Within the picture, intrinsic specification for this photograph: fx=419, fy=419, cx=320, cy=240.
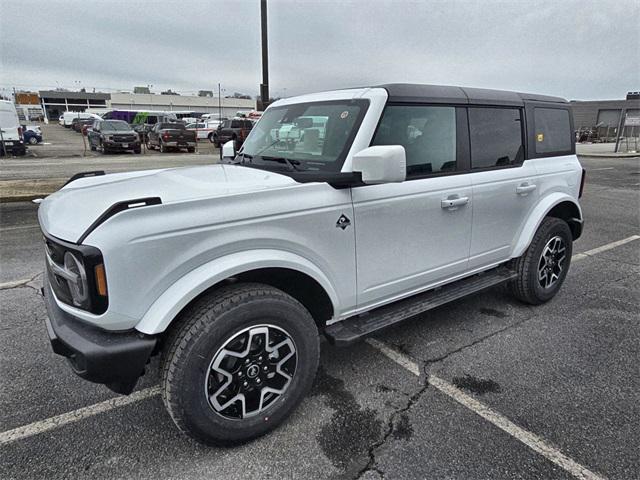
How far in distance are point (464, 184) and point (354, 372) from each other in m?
1.65

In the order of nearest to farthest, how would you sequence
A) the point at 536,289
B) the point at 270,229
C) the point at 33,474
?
the point at 33,474 < the point at 270,229 < the point at 536,289

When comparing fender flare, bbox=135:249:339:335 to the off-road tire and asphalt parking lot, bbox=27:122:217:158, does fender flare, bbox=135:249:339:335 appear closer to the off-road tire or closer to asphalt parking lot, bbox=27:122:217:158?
the off-road tire

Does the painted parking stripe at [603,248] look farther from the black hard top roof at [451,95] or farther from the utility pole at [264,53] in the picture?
the utility pole at [264,53]

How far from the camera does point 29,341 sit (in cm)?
340

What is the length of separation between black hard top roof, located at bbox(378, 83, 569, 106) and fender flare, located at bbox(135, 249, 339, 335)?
1414 mm

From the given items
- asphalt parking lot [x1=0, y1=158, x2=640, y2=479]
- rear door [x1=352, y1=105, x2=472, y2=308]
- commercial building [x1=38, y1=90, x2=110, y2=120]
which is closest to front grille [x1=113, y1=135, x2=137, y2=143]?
asphalt parking lot [x1=0, y1=158, x2=640, y2=479]

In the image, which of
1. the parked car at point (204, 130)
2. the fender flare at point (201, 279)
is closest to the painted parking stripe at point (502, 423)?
the fender flare at point (201, 279)

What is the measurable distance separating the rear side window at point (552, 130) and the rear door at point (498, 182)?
0.86 feet

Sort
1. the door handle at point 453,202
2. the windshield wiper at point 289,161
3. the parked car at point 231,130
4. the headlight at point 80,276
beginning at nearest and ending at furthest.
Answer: the headlight at point 80,276, the windshield wiper at point 289,161, the door handle at point 453,202, the parked car at point 231,130

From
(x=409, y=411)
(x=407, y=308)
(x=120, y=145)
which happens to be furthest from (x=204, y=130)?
(x=409, y=411)

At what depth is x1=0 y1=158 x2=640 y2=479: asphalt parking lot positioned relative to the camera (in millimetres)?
2186

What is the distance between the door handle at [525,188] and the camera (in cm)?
367

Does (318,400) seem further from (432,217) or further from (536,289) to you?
(536,289)

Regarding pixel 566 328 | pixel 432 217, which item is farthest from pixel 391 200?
pixel 566 328
